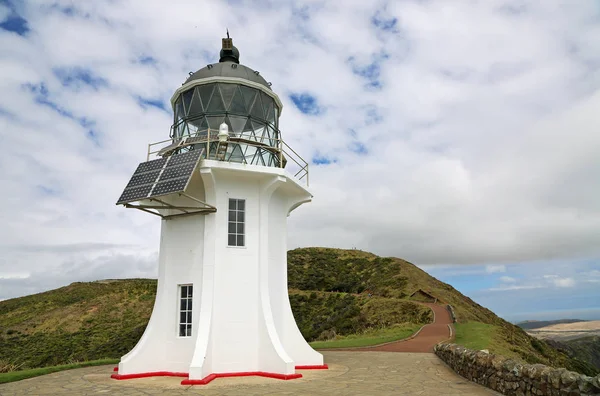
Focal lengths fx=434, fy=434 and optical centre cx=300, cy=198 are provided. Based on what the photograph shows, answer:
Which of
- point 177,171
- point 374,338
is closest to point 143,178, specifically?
point 177,171

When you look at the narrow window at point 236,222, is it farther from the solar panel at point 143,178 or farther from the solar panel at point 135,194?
the solar panel at point 135,194

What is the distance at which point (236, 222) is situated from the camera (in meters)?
12.7

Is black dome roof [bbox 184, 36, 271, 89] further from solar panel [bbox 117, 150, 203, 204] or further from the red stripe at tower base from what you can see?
the red stripe at tower base

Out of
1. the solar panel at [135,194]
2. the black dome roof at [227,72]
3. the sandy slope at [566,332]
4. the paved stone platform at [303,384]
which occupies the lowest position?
the sandy slope at [566,332]

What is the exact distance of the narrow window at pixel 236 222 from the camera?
12.6 m

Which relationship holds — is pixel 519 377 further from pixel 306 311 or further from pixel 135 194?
pixel 306 311

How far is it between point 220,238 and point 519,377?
7951 mm

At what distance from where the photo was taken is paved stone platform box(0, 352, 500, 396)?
30.9 ft

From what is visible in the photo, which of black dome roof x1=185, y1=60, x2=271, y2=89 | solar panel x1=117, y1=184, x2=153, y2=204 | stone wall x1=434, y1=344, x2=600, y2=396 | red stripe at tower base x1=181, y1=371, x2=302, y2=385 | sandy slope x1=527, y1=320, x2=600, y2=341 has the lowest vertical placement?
sandy slope x1=527, y1=320, x2=600, y2=341

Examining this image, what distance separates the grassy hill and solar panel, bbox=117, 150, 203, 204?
15120mm

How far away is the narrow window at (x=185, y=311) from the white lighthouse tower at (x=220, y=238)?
0.03 m

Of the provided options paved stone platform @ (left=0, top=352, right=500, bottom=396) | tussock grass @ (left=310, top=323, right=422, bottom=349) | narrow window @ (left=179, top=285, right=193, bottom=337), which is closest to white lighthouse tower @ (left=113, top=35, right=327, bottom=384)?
narrow window @ (left=179, top=285, right=193, bottom=337)

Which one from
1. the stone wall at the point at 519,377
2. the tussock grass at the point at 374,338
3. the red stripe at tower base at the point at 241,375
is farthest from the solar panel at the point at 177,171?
the tussock grass at the point at 374,338

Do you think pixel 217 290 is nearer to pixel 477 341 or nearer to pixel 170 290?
pixel 170 290
